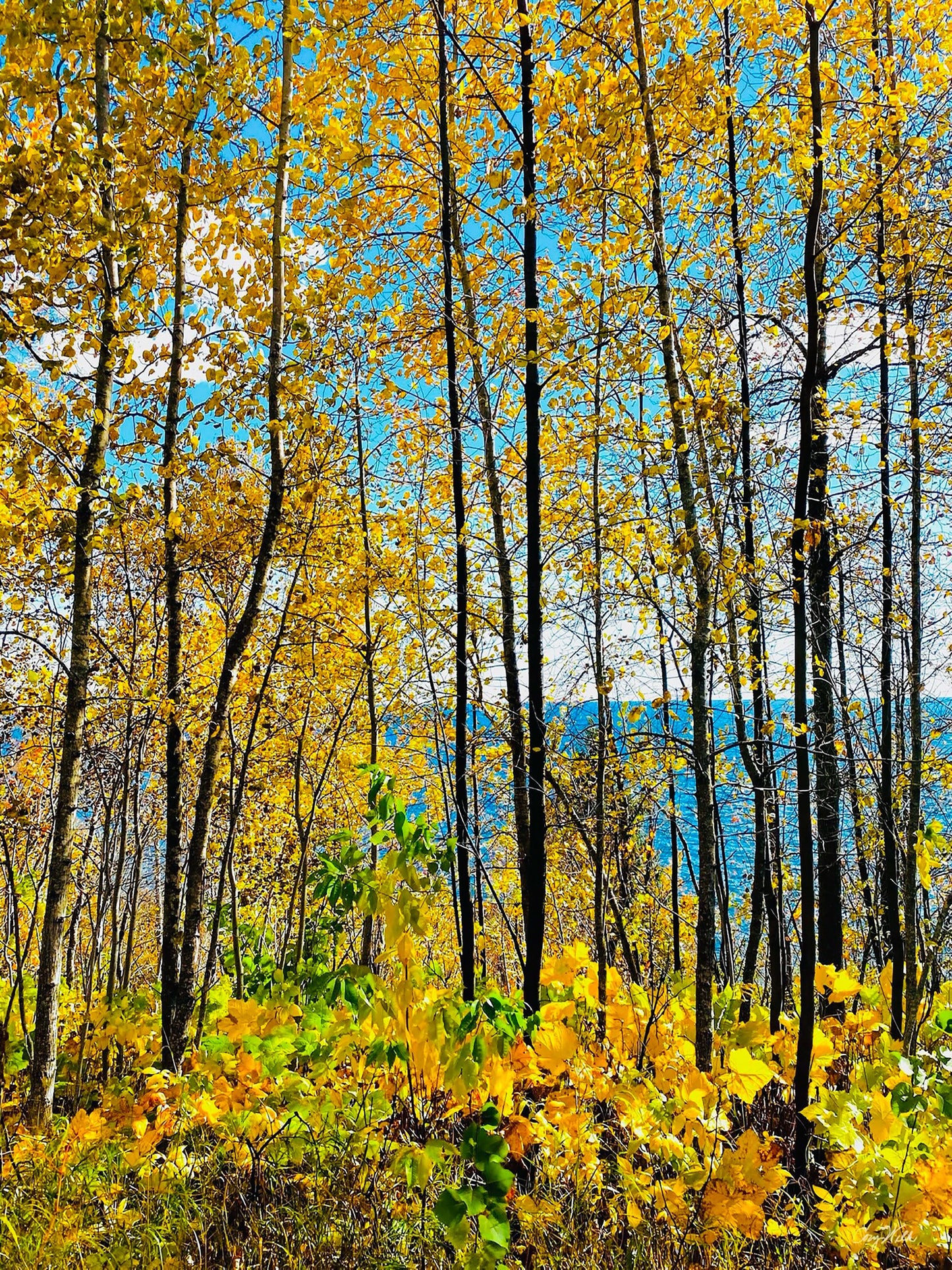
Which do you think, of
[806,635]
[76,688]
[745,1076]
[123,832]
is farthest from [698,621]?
[123,832]

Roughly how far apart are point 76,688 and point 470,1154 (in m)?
2.67

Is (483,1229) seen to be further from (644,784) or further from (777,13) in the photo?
(777,13)

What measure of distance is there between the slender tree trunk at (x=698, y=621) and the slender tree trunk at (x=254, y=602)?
175cm

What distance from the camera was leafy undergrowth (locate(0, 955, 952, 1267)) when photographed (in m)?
2.07

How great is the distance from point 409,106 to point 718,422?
2106 mm

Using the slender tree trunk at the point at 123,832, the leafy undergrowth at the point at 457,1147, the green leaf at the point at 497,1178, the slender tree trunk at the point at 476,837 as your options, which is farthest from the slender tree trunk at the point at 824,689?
the slender tree trunk at the point at 123,832

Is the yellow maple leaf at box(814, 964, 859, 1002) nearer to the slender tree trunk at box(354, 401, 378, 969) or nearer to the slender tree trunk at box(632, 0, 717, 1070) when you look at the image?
the slender tree trunk at box(632, 0, 717, 1070)

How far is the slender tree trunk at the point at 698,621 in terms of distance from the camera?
303cm

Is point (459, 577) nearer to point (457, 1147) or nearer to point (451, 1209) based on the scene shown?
point (457, 1147)

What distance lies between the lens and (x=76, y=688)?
3.61 meters

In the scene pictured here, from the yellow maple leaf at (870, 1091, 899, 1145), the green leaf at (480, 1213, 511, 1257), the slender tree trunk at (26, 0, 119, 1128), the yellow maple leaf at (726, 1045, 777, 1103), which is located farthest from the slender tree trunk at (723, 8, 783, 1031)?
the slender tree trunk at (26, 0, 119, 1128)

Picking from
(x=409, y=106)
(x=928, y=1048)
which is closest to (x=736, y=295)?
(x=409, y=106)

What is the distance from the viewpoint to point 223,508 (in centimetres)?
461

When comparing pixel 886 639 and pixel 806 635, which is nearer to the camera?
pixel 806 635
